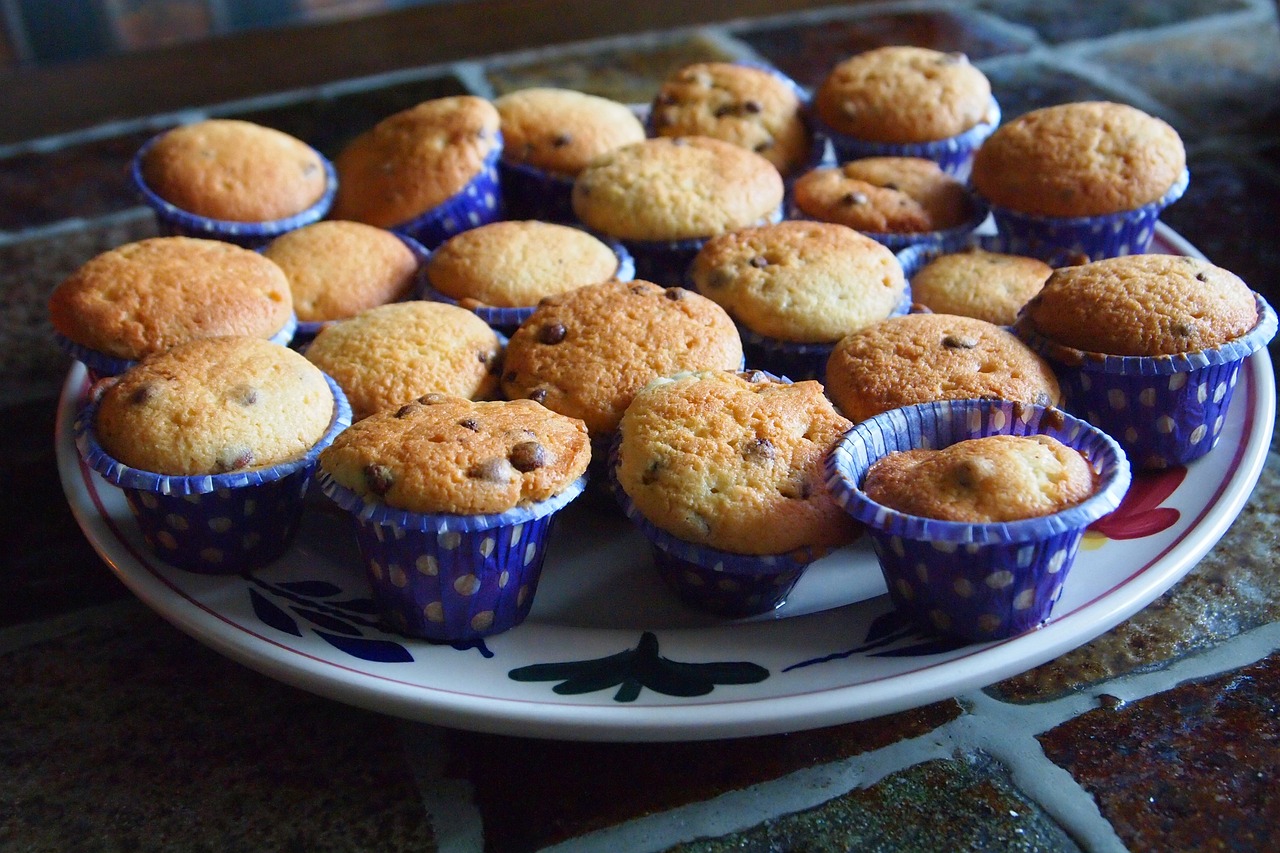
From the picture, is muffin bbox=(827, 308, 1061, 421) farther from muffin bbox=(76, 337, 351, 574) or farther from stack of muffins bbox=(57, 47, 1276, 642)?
muffin bbox=(76, 337, 351, 574)

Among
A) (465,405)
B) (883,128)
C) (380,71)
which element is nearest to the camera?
(465,405)

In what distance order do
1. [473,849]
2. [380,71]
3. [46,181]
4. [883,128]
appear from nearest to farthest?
[473,849] < [883,128] < [46,181] < [380,71]

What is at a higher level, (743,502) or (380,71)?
(743,502)

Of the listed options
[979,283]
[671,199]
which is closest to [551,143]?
[671,199]

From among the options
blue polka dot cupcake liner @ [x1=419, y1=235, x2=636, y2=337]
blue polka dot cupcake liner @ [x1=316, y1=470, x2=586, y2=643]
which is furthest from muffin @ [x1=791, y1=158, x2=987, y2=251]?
blue polka dot cupcake liner @ [x1=316, y1=470, x2=586, y2=643]

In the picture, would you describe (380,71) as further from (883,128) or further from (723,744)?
(723,744)

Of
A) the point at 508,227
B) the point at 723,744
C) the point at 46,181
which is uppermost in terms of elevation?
the point at 508,227

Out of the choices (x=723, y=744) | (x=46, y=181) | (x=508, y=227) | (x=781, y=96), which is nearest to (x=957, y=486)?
(x=723, y=744)
